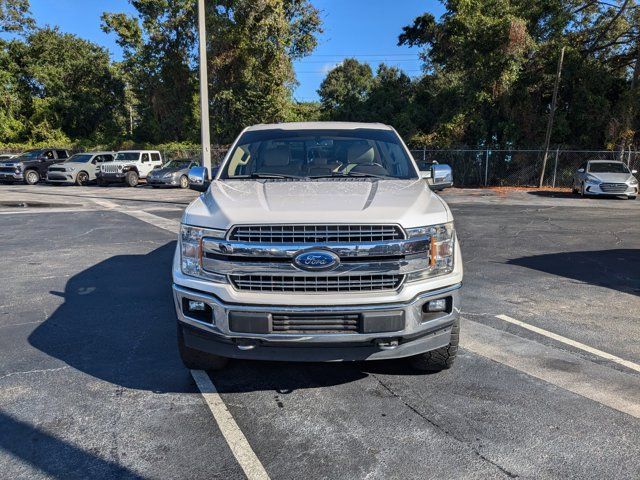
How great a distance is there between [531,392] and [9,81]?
4875 cm

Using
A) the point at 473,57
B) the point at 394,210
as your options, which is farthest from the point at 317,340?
the point at 473,57

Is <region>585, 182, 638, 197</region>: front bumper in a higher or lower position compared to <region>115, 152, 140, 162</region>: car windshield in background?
lower

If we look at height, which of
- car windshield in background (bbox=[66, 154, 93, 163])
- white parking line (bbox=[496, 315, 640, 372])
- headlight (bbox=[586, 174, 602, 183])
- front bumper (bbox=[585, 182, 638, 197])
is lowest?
white parking line (bbox=[496, 315, 640, 372])

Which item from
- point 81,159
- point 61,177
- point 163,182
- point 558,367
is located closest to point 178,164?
point 163,182

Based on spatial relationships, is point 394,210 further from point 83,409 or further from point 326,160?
point 83,409

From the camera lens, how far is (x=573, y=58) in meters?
26.7

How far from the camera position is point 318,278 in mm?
3365

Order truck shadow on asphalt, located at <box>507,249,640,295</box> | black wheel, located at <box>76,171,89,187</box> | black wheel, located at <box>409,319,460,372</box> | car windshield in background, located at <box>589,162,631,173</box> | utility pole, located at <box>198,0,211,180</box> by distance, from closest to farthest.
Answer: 1. black wheel, located at <box>409,319,460,372</box>
2. truck shadow on asphalt, located at <box>507,249,640,295</box>
3. utility pole, located at <box>198,0,211,180</box>
4. car windshield in background, located at <box>589,162,631,173</box>
5. black wheel, located at <box>76,171,89,187</box>

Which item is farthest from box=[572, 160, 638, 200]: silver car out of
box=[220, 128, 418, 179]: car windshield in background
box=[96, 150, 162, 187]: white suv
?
box=[96, 150, 162, 187]: white suv

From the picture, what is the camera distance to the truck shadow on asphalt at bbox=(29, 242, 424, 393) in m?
4.03

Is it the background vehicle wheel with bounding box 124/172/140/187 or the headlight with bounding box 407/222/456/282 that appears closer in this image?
the headlight with bounding box 407/222/456/282

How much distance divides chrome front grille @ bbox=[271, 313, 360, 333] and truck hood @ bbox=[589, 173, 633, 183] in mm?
19537

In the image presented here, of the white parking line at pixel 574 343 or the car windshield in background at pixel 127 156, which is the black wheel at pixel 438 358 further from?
the car windshield in background at pixel 127 156

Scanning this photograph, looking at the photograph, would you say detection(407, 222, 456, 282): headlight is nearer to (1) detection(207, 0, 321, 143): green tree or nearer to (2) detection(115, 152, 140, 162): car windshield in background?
(2) detection(115, 152, 140, 162): car windshield in background
